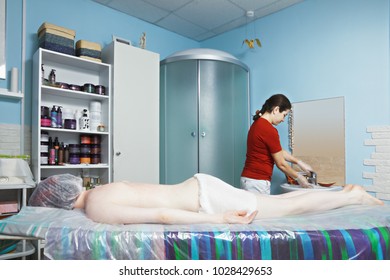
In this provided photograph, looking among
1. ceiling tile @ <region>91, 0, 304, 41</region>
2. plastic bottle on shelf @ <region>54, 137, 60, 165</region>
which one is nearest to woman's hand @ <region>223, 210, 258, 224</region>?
plastic bottle on shelf @ <region>54, 137, 60, 165</region>

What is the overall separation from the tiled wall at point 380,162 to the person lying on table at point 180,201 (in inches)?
27.5

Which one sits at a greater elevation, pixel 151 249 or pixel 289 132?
pixel 289 132

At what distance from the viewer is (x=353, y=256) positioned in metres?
0.89

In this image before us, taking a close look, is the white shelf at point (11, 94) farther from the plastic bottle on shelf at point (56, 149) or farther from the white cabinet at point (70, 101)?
the plastic bottle on shelf at point (56, 149)

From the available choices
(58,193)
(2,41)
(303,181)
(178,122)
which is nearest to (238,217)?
(58,193)

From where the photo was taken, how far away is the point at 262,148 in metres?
1.71

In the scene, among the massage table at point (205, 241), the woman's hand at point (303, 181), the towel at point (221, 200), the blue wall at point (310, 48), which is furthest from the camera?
the blue wall at point (310, 48)

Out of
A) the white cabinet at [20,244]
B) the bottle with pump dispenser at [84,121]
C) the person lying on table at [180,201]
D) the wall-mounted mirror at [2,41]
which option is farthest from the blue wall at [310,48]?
the person lying on table at [180,201]

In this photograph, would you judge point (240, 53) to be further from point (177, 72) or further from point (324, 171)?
point (324, 171)

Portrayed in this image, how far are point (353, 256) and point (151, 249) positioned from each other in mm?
667

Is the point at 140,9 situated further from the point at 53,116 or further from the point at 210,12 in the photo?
the point at 53,116

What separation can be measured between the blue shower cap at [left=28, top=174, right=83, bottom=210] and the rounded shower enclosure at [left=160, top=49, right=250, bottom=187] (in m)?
1.25

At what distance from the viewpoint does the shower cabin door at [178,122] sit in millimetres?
2330

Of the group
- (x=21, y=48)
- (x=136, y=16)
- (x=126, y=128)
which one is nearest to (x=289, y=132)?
(x=126, y=128)
